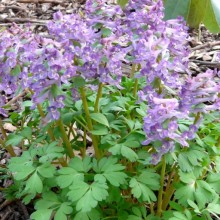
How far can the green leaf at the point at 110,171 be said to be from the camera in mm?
1804

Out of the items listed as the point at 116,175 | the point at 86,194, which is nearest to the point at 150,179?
the point at 116,175

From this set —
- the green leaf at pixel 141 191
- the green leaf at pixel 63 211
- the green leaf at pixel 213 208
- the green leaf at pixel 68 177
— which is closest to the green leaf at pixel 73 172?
the green leaf at pixel 68 177

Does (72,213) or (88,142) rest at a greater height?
(72,213)

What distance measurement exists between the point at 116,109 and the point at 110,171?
1.15 ft

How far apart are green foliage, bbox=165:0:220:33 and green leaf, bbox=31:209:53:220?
925 mm

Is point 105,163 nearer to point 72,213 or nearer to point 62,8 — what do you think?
point 72,213

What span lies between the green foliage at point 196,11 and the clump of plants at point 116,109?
146mm

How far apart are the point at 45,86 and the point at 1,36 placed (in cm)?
33

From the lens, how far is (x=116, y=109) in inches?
81.8

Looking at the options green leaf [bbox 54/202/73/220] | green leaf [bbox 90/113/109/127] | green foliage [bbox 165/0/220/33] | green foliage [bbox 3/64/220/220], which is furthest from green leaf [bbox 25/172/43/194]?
green foliage [bbox 165/0/220/33]

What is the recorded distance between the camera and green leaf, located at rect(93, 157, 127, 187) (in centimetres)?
180

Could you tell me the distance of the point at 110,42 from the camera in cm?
184

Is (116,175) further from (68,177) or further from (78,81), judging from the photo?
(78,81)

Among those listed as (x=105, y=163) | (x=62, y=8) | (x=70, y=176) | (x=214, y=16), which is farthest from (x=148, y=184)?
(x=62, y=8)
